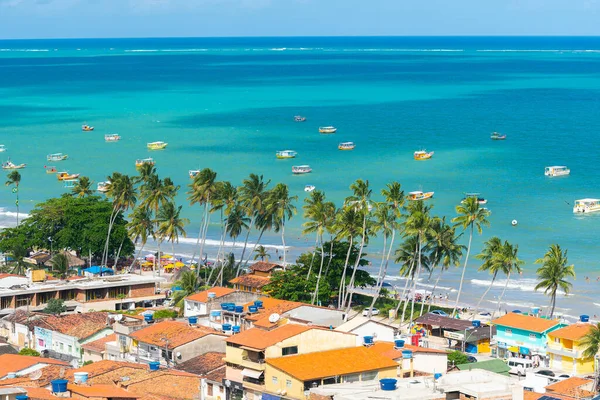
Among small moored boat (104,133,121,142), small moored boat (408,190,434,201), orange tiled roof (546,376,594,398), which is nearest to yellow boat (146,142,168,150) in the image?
small moored boat (104,133,121,142)

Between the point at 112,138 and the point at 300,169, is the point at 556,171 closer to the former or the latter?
the point at 300,169

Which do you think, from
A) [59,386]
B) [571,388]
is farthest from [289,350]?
[571,388]

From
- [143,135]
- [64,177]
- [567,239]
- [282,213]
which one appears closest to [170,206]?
[282,213]

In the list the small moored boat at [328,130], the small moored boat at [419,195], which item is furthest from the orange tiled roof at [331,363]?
the small moored boat at [328,130]

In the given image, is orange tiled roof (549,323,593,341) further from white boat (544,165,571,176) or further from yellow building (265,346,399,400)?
white boat (544,165,571,176)

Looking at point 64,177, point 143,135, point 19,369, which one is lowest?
point 19,369

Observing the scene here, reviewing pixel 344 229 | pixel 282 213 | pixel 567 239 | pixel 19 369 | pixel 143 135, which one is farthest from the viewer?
pixel 143 135

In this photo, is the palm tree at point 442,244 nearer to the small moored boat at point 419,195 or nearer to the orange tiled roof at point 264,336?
the orange tiled roof at point 264,336

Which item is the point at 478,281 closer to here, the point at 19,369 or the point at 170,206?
the point at 170,206
